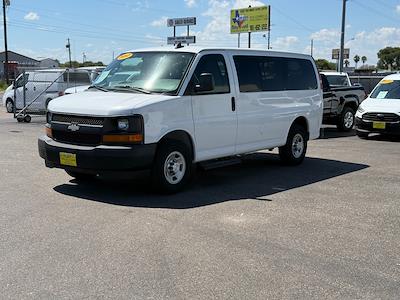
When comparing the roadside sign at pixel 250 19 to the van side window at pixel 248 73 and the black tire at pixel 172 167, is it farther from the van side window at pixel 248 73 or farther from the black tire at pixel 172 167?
the black tire at pixel 172 167

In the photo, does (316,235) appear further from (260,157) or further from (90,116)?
(260,157)

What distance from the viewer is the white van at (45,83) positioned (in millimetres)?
19078

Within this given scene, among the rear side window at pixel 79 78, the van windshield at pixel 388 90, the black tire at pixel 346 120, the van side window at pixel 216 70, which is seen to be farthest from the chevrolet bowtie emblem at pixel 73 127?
the rear side window at pixel 79 78

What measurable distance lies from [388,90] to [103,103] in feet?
34.5

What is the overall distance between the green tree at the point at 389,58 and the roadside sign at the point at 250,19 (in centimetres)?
6126

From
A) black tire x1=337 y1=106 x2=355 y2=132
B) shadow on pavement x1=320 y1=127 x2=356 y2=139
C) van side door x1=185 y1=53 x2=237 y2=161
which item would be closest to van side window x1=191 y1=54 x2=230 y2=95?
van side door x1=185 y1=53 x2=237 y2=161

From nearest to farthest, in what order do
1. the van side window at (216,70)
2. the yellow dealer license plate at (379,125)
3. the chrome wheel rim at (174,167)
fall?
1. the chrome wheel rim at (174,167)
2. the van side window at (216,70)
3. the yellow dealer license plate at (379,125)

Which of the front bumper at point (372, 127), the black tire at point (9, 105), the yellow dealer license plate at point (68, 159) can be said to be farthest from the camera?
the black tire at point (9, 105)

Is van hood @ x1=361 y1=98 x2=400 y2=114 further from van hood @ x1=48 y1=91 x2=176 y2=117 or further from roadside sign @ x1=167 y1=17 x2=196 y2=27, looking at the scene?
roadside sign @ x1=167 y1=17 x2=196 y2=27

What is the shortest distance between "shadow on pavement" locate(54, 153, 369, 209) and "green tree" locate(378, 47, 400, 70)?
107 m

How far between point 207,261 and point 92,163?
257 cm

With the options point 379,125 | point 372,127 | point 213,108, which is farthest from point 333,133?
point 213,108

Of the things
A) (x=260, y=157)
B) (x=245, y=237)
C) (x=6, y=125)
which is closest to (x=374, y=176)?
(x=260, y=157)

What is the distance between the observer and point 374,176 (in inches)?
346
